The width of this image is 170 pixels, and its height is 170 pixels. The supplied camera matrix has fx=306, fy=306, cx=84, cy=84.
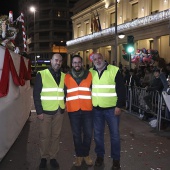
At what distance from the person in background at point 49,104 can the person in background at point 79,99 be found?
180 millimetres

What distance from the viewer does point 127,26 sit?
32.0m

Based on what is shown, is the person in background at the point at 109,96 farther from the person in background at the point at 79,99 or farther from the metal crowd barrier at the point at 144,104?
the metal crowd barrier at the point at 144,104

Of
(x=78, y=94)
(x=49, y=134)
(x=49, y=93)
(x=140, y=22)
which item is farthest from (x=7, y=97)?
(x=140, y=22)

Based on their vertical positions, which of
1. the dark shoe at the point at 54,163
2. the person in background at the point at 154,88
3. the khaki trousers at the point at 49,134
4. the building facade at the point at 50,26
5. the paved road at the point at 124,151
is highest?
the building facade at the point at 50,26

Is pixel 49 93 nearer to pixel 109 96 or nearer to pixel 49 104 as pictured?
pixel 49 104

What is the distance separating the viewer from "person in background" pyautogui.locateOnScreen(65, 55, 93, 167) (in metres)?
5.44

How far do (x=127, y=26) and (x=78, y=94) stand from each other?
27694mm

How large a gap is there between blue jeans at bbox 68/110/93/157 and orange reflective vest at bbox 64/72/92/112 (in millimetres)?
108

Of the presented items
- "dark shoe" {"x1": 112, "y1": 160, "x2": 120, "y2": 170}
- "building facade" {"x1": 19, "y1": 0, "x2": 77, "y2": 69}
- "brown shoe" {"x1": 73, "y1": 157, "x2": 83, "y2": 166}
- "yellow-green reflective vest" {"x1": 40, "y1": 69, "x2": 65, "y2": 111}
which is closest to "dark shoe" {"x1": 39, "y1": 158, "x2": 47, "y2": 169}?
"brown shoe" {"x1": 73, "y1": 157, "x2": 83, "y2": 166}

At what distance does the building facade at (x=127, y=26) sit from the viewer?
26625 mm

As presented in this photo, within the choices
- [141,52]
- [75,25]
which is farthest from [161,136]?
[75,25]

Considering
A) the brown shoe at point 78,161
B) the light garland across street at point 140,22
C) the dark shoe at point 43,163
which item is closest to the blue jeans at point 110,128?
the brown shoe at point 78,161

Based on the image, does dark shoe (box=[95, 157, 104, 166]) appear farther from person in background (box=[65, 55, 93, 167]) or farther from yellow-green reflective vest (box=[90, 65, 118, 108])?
yellow-green reflective vest (box=[90, 65, 118, 108])

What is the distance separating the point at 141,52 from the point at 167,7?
289 inches
